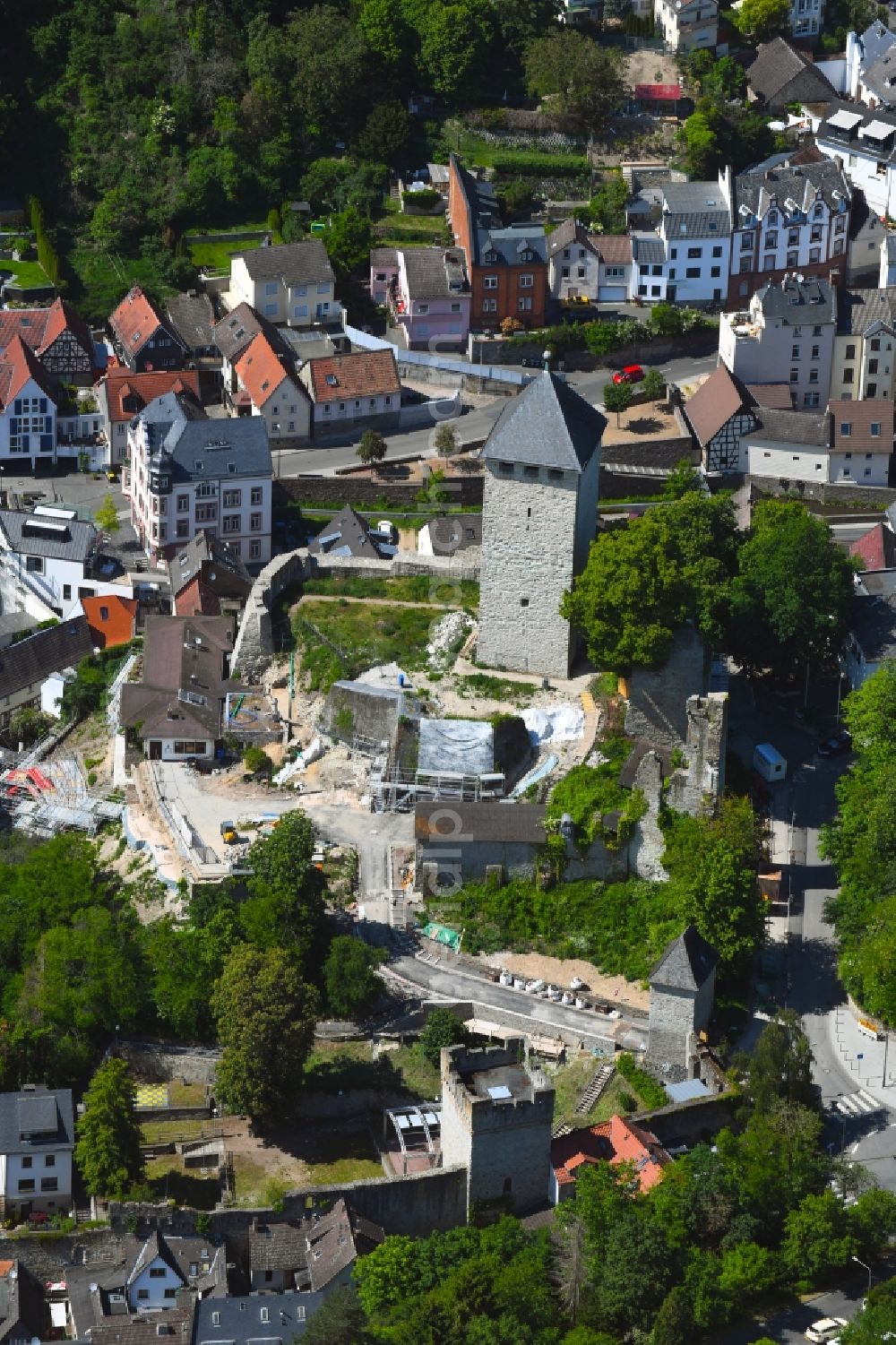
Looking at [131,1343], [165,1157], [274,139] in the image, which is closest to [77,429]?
[274,139]

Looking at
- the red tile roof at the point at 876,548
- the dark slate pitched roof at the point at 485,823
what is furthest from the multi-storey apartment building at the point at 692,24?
the dark slate pitched roof at the point at 485,823

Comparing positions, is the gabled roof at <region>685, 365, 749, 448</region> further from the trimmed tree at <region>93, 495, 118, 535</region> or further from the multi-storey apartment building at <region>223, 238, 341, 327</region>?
the trimmed tree at <region>93, 495, 118, 535</region>

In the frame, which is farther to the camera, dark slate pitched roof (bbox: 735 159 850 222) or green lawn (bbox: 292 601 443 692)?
dark slate pitched roof (bbox: 735 159 850 222)

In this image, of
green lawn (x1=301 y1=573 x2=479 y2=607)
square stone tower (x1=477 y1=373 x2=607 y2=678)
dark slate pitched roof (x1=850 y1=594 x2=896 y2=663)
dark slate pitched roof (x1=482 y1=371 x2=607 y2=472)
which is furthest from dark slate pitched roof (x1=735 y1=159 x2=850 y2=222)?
dark slate pitched roof (x1=482 y1=371 x2=607 y2=472)

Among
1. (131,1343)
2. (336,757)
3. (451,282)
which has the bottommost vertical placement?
(131,1343)

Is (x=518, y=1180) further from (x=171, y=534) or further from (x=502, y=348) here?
(x=502, y=348)

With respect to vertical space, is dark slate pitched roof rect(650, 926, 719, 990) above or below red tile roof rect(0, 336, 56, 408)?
below

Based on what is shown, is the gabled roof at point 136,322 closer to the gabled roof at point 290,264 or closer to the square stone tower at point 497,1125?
the gabled roof at point 290,264
